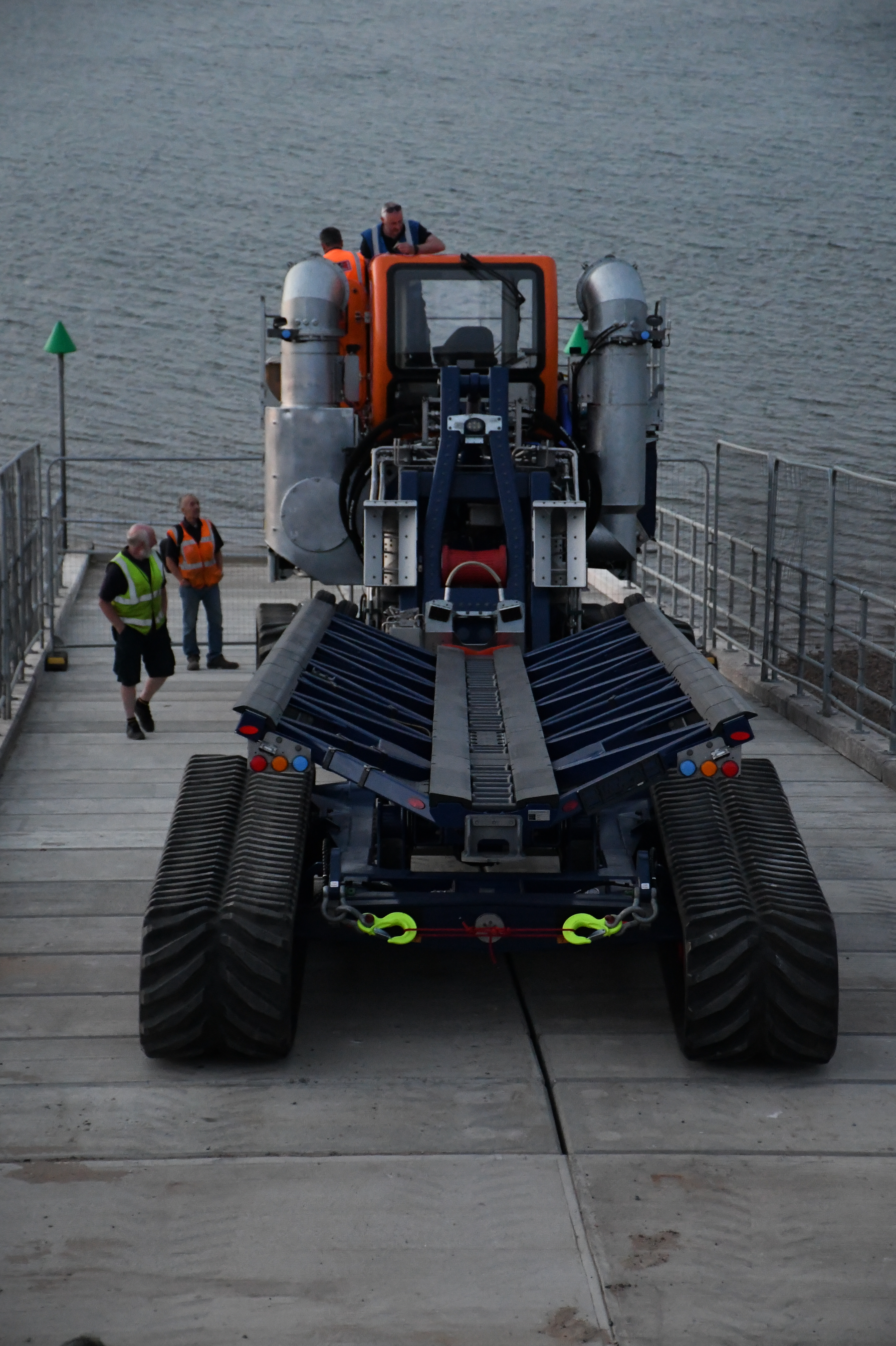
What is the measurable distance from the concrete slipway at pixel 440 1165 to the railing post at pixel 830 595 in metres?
4.14

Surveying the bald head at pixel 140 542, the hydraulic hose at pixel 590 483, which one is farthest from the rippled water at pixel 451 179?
the bald head at pixel 140 542

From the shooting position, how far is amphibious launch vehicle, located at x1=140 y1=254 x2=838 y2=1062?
6449 millimetres

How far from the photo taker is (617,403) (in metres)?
11.5

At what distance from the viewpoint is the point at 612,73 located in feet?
198

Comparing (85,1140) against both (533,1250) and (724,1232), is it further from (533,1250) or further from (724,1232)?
(724,1232)

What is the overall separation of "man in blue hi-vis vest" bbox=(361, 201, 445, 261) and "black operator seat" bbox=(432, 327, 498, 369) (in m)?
1.15

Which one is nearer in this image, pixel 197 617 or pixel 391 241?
pixel 391 241

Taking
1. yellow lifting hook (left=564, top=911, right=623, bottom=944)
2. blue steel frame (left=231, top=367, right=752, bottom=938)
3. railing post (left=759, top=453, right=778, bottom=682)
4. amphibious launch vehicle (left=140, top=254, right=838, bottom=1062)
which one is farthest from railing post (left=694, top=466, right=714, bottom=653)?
yellow lifting hook (left=564, top=911, right=623, bottom=944)

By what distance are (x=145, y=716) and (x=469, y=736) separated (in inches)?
219

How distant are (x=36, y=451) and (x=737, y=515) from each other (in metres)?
6.35

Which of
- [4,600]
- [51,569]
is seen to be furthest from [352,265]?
[51,569]

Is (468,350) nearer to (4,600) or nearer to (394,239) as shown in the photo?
(394,239)

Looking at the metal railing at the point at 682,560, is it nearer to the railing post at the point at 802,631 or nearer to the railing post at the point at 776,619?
the railing post at the point at 776,619

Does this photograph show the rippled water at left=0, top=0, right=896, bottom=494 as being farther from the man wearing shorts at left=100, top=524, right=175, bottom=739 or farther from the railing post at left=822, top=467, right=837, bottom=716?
the man wearing shorts at left=100, top=524, right=175, bottom=739
